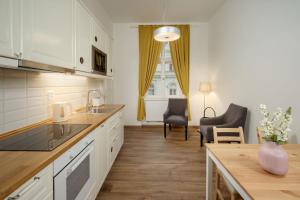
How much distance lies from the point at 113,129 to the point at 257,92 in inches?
89.3

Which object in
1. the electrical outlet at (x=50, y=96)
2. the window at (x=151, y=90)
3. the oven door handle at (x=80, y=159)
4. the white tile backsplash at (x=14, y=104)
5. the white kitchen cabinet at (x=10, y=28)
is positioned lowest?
the oven door handle at (x=80, y=159)

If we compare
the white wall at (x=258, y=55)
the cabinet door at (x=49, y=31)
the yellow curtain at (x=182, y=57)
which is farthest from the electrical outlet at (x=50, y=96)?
the yellow curtain at (x=182, y=57)

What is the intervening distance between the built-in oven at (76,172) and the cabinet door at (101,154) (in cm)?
14

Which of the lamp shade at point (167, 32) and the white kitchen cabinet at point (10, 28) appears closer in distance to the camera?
the white kitchen cabinet at point (10, 28)

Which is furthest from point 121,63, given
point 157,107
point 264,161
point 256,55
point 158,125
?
point 264,161

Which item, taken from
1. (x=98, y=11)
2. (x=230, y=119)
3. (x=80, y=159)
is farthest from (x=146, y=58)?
(x=80, y=159)

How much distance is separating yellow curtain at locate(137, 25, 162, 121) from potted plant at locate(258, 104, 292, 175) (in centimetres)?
389

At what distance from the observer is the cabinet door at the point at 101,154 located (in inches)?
69.0

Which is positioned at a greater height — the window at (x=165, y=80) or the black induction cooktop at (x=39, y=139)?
the window at (x=165, y=80)

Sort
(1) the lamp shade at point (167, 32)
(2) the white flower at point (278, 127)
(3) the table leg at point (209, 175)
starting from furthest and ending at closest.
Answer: (1) the lamp shade at point (167, 32) → (3) the table leg at point (209, 175) → (2) the white flower at point (278, 127)

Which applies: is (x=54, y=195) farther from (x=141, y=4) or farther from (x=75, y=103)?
(x=141, y=4)

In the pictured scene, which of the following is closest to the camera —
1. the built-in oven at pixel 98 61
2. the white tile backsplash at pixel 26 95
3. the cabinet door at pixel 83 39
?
the white tile backsplash at pixel 26 95

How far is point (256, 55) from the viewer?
2.47 metres

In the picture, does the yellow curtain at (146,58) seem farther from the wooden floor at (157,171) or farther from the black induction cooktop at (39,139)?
the black induction cooktop at (39,139)
